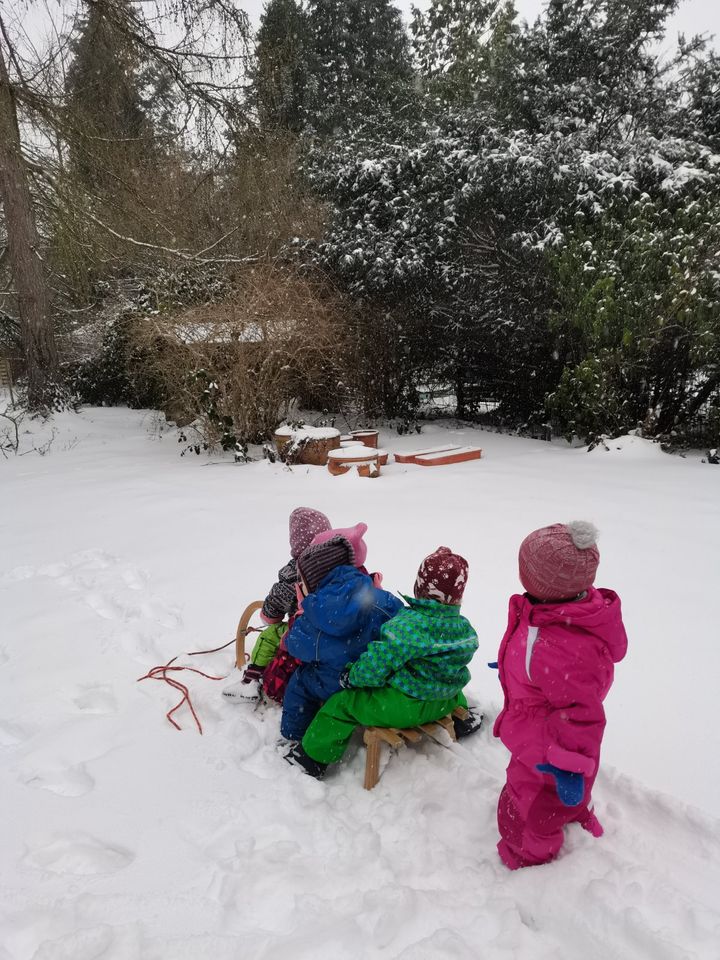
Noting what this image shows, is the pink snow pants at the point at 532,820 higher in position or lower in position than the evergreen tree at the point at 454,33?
lower

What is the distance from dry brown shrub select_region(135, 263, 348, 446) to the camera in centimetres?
721

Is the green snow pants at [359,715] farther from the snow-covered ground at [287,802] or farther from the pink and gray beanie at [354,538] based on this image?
the pink and gray beanie at [354,538]

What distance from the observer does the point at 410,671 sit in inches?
75.2

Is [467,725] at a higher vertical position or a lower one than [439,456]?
lower

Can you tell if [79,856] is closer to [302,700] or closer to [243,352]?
[302,700]

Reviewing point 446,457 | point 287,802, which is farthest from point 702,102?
point 287,802

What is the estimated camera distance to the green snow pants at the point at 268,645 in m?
2.50

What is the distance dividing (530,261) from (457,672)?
7.59 m

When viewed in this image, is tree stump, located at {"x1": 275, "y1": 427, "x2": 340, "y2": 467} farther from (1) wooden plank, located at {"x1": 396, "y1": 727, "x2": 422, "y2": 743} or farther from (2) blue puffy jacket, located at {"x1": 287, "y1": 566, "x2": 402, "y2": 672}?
(1) wooden plank, located at {"x1": 396, "y1": 727, "x2": 422, "y2": 743}

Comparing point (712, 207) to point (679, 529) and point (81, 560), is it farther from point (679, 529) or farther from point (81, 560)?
point (81, 560)

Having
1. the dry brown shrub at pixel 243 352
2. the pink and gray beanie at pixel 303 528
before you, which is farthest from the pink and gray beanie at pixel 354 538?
the dry brown shrub at pixel 243 352

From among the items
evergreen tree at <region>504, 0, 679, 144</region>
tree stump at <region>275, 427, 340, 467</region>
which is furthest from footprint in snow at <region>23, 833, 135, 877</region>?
evergreen tree at <region>504, 0, 679, 144</region>

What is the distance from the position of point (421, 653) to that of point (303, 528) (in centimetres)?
79

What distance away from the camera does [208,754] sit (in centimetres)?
217
